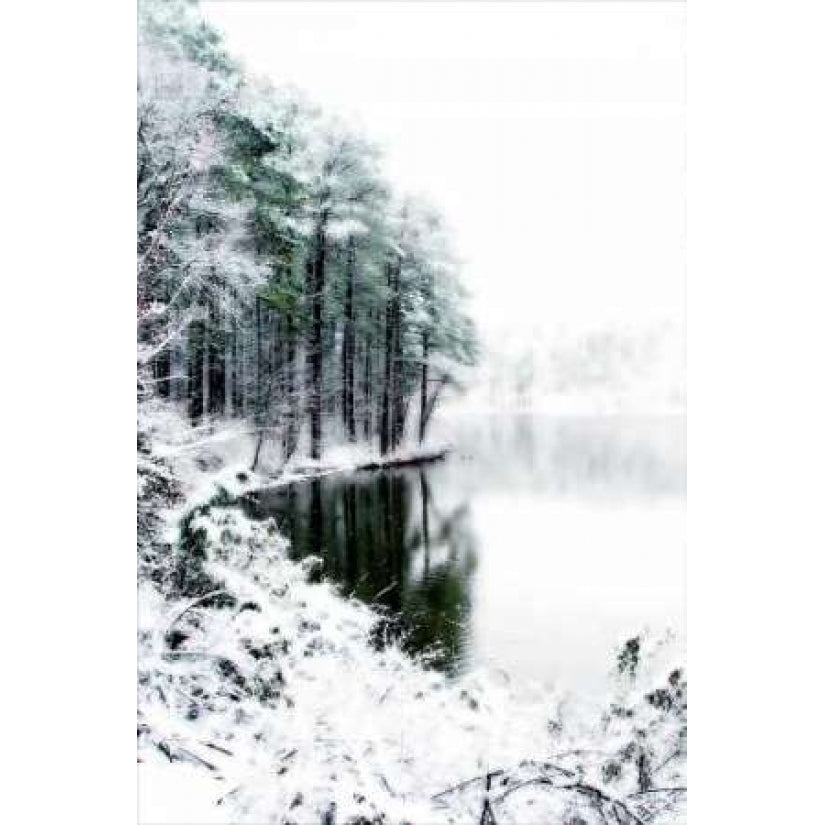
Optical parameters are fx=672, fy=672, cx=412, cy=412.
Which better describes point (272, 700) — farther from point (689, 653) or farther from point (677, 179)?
point (677, 179)

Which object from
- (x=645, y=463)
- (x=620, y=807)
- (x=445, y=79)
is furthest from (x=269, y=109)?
(x=620, y=807)

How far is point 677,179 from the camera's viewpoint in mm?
2561

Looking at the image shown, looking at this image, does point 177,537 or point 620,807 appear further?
point 177,537

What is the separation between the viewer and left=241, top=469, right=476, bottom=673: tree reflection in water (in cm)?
254

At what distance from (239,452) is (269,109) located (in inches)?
52.5

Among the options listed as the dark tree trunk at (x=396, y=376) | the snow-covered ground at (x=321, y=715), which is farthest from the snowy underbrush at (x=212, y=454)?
the dark tree trunk at (x=396, y=376)

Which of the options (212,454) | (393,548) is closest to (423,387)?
(393,548)

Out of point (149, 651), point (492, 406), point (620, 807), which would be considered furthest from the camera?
point (492, 406)

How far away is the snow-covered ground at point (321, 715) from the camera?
2.40 meters

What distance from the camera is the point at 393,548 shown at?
2.62m

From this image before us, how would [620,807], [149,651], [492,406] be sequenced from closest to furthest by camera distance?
[620,807]
[149,651]
[492,406]

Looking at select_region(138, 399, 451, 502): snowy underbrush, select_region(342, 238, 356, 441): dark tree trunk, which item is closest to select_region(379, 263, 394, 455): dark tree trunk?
select_region(342, 238, 356, 441): dark tree trunk

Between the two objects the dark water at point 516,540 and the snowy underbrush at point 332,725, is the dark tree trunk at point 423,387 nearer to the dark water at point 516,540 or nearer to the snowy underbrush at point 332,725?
the dark water at point 516,540

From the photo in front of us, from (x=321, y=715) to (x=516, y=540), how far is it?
0.98 metres
